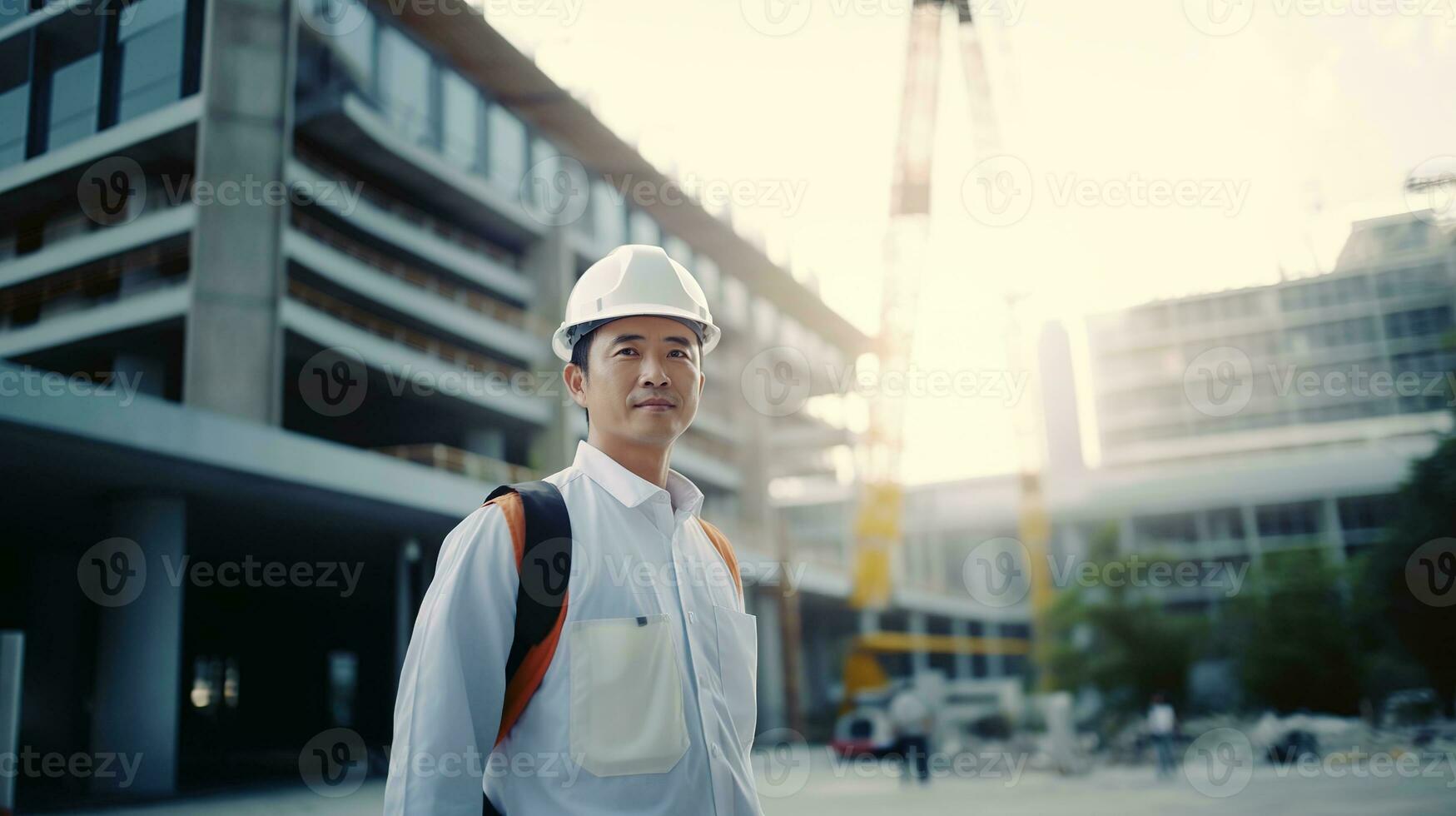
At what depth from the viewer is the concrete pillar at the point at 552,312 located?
30328 mm

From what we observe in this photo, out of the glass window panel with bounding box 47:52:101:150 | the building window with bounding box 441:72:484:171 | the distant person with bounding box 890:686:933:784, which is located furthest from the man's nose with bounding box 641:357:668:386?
the building window with bounding box 441:72:484:171

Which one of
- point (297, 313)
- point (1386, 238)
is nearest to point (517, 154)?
point (297, 313)

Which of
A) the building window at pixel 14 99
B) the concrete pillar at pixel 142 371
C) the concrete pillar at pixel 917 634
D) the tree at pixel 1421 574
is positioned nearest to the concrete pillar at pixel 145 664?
the concrete pillar at pixel 142 371

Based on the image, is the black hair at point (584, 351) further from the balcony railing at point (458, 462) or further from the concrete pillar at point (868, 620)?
the concrete pillar at point (868, 620)

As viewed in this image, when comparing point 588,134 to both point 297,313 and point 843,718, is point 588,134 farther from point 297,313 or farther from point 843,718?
point 843,718

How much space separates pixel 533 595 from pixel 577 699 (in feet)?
0.66

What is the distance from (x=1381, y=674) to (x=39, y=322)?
31.2 metres

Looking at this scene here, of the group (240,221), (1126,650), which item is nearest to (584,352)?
(240,221)

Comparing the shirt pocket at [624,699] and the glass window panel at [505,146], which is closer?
the shirt pocket at [624,699]

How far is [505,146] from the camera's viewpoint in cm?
3184

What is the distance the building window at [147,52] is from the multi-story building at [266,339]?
0.25 ft

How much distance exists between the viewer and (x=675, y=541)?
7.00 ft

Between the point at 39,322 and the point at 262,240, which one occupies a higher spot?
the point at 262,240

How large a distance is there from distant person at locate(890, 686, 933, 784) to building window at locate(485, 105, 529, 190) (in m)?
20.4
